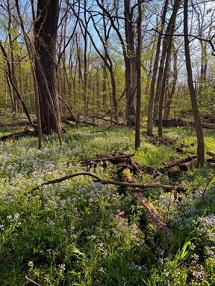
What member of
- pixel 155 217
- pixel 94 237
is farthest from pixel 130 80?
pixel 94 237

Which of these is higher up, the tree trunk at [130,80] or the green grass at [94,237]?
the tree trunk at [130,80]

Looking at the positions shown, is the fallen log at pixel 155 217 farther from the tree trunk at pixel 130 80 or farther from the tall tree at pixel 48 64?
the tree trunk at pixel 130 80

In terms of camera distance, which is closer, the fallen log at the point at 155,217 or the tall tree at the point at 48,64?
the fallen log at the point at 155,217

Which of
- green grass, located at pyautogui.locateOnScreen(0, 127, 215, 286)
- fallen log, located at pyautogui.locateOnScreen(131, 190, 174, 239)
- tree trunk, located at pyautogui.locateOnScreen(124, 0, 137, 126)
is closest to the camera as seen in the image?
green grass, located at pyautogui.locateOnScreen(0, 127, 215, 286)

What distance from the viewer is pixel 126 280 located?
227cm

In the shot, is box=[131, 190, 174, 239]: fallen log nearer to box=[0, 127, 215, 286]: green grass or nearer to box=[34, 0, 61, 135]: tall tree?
box=[0, 127, 215, 286]: green grass

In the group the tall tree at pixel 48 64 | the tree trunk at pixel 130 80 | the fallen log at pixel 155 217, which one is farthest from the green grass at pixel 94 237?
the tree trunk at pixel 130 80

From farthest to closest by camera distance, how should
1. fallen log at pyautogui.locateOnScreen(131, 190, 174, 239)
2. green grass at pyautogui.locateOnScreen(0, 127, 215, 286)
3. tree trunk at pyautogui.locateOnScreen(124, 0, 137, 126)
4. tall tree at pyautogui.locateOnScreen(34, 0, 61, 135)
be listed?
tree trunk at pyautogui.locateOnScreen(124, 0, 137, 126), tall tree at pyautogui.locateOnScreen(34, 0, 61, 135), fallen log at pyautogui.locateOnScreen(131, 190, 174, 239), green grass at pyautogui.locateOnScreen(0, 127, 215, 286)

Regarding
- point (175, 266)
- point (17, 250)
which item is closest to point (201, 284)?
point (175, 266)

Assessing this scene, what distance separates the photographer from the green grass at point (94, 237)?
7.59ft

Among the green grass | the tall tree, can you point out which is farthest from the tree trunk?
the green grass

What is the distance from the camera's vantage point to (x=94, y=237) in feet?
8.71

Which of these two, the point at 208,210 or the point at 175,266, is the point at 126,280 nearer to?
the point at 175,266

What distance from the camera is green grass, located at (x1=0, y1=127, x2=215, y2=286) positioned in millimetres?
2314
